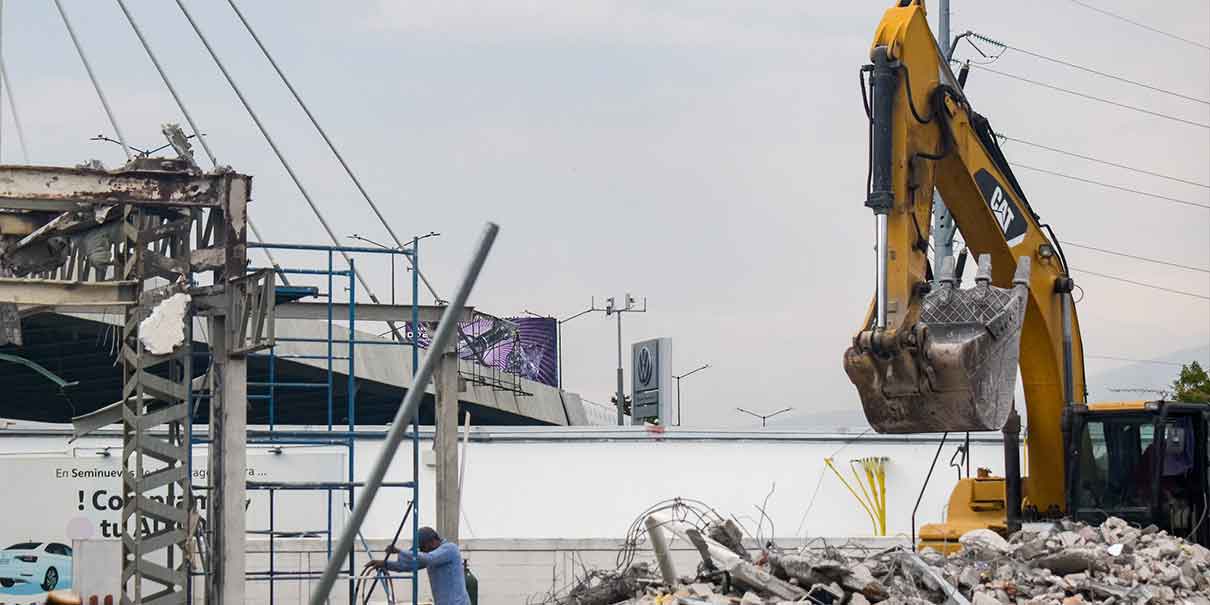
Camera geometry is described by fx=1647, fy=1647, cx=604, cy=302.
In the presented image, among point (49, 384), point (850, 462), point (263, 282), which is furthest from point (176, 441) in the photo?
point (49, 384)

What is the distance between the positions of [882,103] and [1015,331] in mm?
2381

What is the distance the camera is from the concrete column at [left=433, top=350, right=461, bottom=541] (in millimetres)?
19109

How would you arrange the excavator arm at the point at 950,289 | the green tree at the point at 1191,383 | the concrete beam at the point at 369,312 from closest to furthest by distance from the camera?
the excavator arm at the point at 950,289
the concrete beam at the point at 369,312
the green tree at the point at 1191,383

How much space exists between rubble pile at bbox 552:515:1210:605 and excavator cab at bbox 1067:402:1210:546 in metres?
0.72

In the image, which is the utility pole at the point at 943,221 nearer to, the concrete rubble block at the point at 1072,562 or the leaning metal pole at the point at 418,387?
the concrete rubble block at the point at 1072,562

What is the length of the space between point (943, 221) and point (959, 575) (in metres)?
16.7

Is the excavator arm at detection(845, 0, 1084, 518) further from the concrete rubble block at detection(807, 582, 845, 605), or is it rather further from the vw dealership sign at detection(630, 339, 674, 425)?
the vw dealership sign at detection(630, 339, 674, 425)

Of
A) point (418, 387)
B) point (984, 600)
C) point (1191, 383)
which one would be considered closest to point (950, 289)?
point (984, 600)

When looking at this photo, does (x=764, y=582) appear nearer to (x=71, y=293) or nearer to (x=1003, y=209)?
(x=1003, y=209)

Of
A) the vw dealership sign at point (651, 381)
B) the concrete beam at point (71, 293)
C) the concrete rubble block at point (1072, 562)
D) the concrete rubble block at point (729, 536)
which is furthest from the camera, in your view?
the vw dealership sign at point (651, 381)

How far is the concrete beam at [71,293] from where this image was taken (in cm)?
1452

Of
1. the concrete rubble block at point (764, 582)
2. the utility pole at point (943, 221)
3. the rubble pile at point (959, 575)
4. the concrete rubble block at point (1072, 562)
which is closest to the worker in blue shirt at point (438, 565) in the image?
the rubble pile at point (959, 575)

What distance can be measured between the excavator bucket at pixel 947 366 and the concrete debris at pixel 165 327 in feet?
19.0

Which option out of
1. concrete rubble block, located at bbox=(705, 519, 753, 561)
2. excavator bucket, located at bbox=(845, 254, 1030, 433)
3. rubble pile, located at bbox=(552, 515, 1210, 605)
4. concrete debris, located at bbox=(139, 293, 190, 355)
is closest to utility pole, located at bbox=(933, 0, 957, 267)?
rubble pile, located at bbox=(552, 515, 1210, 605)
